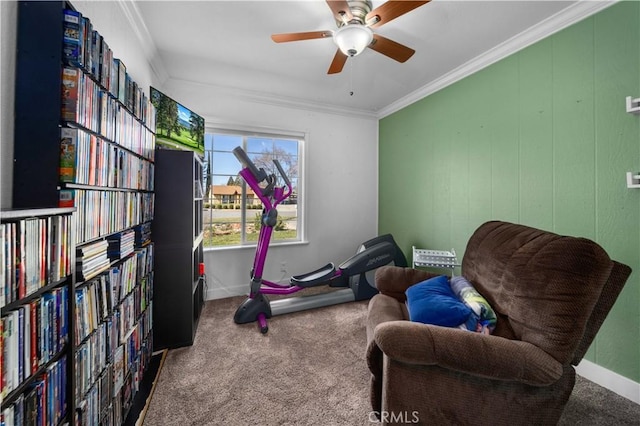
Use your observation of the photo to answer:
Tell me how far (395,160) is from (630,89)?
7.04ft

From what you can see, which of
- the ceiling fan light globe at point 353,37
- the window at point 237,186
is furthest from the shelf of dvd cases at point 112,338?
the ceiling fan light globe at point 353,37

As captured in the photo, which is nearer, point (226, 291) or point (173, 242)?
point (173, 242)

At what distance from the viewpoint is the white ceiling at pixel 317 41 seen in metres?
1.73

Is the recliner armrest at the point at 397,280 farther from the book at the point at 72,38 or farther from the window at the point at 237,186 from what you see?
the book at the point at 72,38

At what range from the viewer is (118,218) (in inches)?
50.9

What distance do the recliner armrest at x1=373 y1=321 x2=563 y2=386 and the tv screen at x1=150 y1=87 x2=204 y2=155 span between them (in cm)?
214

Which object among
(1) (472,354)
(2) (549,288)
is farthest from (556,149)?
(1) (472,354)

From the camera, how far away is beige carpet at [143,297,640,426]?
135 cm

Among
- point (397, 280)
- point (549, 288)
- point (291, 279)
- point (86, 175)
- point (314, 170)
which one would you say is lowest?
point (291, 279)

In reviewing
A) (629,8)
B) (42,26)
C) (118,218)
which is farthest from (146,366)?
(629,8)

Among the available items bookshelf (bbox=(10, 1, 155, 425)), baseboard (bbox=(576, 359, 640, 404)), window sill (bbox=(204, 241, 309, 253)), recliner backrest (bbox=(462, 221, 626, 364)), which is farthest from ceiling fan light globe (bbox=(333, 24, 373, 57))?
baseboard (bbox=(576, 359, 640, 404))

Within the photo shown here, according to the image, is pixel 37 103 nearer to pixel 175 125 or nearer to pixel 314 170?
pixel 175 125

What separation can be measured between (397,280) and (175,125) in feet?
7.37

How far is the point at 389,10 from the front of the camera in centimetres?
139
